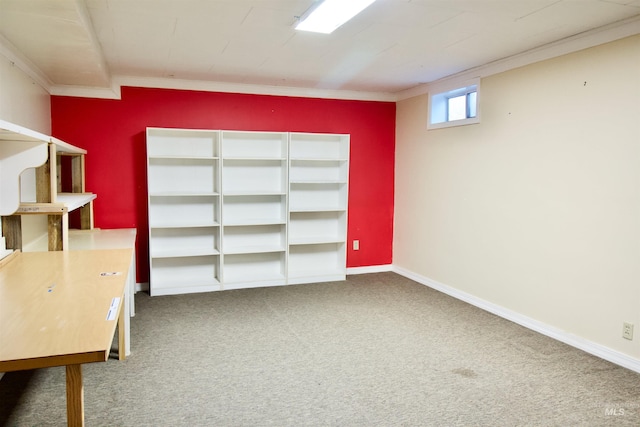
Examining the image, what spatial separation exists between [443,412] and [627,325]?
5.13 feet

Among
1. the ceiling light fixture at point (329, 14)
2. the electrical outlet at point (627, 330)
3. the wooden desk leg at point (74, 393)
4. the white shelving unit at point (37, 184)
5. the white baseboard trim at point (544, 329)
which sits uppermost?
the ceiling light fixture at point (329, 14)

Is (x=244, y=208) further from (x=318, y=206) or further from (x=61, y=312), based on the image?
(x=61, y=312)

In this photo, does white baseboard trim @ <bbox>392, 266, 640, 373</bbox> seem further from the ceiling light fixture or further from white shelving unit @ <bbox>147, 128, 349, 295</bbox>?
the ceiling light fixture

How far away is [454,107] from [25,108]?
4.05 metres

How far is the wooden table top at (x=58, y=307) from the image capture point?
4.57 feet

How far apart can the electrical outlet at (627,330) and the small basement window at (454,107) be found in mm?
2151

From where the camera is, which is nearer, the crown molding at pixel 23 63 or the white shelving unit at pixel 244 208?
the crown molding at pixel 23 63

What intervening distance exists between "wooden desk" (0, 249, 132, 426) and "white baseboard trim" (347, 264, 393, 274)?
3471 millimetres

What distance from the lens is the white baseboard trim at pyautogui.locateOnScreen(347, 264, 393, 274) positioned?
5757mm

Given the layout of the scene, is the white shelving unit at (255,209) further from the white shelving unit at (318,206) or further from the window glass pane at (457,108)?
the window glass pane at (457,108)

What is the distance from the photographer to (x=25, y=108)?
358cm

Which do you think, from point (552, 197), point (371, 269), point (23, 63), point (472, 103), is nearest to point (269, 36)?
point (23, 63)

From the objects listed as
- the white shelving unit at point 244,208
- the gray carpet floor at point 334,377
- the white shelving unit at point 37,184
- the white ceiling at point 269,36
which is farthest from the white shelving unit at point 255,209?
the white shelving unit at point 37,184

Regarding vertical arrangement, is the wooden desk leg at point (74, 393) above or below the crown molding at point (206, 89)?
below
